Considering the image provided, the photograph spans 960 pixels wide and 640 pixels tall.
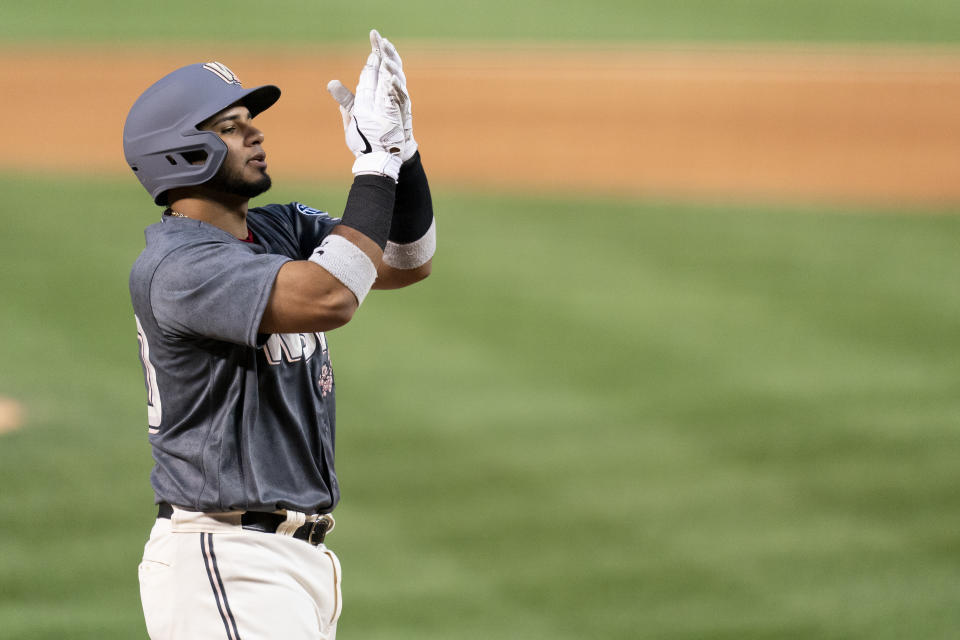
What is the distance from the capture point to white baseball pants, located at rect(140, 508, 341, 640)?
3.48m

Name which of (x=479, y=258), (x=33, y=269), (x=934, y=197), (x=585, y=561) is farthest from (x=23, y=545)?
(x=934, y=197)

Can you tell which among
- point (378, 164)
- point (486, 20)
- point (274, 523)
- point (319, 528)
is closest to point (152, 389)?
point (274, 523)

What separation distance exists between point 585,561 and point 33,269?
5.25 meters

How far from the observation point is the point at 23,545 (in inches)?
242

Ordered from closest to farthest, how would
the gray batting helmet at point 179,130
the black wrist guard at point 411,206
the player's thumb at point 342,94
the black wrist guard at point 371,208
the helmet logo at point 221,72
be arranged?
1. the black wrist guard at point 371,208
2. the gray batting helmet at point 179,130
3. the helmet logo at point 221,72
4. the player's thumb at point 342,94
5. the black wrist guard at point 411,206

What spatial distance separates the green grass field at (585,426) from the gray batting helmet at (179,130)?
8.44 ft

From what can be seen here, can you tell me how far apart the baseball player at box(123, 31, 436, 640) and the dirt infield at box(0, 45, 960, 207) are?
7.52 metres

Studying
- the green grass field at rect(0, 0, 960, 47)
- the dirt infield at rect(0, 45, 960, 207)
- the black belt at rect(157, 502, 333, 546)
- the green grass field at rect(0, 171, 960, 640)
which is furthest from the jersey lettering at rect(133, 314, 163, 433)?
the green grass field at rect(0, 0, 960, 47)

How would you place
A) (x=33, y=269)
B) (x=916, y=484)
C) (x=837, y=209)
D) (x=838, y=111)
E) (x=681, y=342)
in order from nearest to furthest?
(x=916, y=484)
(x=681, y=342)
(x=33, y=269)
(x=837, y=209)
(x=838, y=111)

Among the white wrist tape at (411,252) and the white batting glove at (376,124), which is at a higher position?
the white batting glove at (376,124)

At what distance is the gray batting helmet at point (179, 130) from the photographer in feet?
11.7

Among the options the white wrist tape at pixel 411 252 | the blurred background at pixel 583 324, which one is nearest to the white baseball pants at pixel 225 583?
the white wrist tape at pixel 411 252

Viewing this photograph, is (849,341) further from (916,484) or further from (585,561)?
(585,561)

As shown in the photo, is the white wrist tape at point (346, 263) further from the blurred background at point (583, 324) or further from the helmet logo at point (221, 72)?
the blurred background at point (583, 324)
